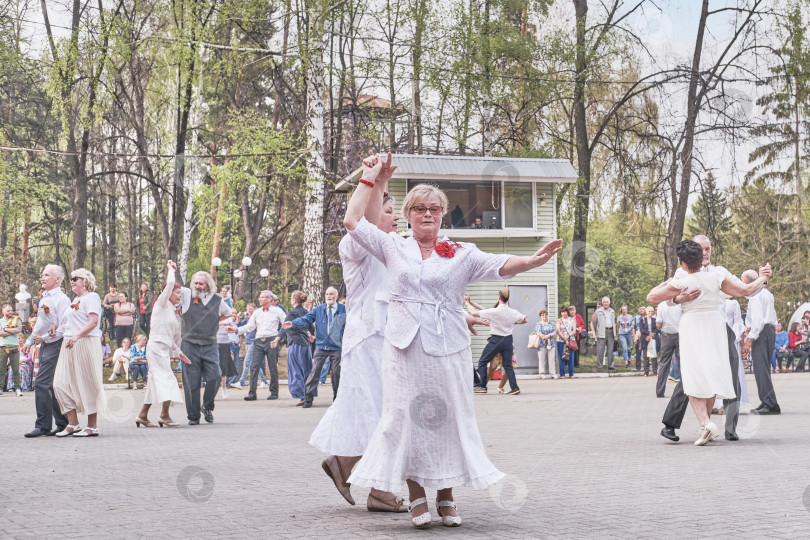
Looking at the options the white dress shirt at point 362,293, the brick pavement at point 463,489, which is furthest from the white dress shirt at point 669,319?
the white dress shirt at point 362,293

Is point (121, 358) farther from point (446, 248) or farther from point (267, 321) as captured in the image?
point (446, 248)

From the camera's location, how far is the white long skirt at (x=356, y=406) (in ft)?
21.3

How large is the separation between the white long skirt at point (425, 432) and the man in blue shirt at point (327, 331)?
431 inches

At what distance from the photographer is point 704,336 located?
1024 centimetres

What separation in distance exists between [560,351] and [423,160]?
7339 millimetres

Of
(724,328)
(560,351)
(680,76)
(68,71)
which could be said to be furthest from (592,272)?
(724,328)

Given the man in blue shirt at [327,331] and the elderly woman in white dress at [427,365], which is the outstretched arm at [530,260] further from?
the man in blue shirt at [327,331]

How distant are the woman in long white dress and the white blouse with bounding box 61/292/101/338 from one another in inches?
255

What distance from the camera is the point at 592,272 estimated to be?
65.9m

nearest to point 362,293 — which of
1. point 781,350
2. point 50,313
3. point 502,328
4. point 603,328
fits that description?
point 50,313

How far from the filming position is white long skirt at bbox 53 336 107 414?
1230cm

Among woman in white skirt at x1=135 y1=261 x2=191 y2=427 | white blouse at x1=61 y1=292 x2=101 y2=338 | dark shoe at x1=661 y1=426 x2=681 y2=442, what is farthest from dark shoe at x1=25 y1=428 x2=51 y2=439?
dark shoe at x1=661 y1=426 x2=681 y2=442

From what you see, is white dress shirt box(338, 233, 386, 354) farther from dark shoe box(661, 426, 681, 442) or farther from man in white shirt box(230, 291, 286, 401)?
man in white shirt box(230, 291, 286, 401)

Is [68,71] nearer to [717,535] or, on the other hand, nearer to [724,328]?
[724,328]
